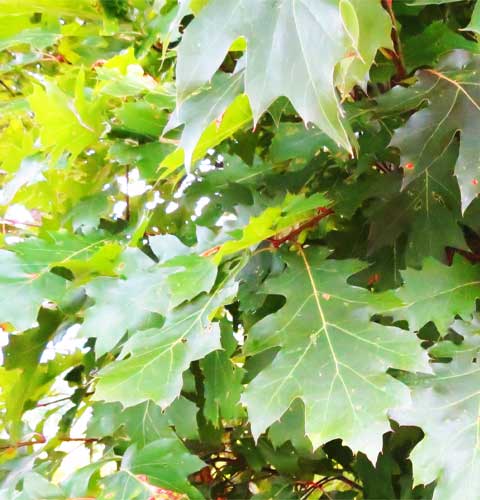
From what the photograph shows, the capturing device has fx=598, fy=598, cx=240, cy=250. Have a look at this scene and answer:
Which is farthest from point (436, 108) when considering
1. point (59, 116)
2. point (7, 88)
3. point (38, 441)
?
point (7, 88)

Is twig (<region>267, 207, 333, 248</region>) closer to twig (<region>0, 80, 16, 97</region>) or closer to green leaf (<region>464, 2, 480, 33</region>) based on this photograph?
green leaf (<region>464, 2, 480, 33</region>)

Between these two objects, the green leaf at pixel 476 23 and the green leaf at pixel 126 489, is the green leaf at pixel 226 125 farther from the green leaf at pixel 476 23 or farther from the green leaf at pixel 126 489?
the green leaf at pixel 126 489

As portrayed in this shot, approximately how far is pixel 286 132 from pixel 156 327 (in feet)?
0.97

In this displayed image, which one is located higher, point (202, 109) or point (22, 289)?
point (202, 109)

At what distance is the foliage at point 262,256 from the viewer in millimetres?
580

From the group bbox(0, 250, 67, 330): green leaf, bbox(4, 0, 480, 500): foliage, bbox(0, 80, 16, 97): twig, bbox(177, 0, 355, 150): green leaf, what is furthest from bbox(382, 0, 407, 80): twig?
bbox(0, 80, 16, 97): twig

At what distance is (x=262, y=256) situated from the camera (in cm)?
81

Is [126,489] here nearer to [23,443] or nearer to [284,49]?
[23,443]

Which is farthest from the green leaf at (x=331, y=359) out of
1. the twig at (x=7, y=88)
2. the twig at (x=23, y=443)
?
the twig at (x=7, y=88)

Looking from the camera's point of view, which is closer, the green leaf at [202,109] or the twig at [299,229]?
the green leaf at [202,109]

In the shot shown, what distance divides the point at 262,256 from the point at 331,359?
21cm

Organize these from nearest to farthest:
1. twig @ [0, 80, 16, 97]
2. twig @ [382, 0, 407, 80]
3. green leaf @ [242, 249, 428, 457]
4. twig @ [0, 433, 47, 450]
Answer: green leaf @ [242, 249, 428, 457]
twig @ [382, 0, 407, 80]
twig @ [0, 433, 47, 450]
twig @ [0, 80, 16, 97]

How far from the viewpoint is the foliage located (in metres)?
0.58

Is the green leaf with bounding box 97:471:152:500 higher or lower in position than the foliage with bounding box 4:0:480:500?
lower
